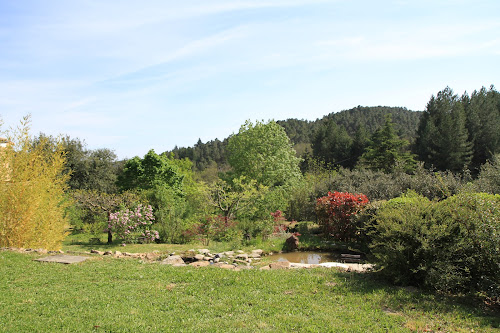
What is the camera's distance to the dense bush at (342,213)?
11320 mm

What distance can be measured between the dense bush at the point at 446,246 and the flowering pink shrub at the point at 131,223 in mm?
8945

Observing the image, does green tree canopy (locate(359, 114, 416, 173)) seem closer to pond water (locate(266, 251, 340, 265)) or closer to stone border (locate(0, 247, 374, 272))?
pond water (locate(266, 251, 340, 265))

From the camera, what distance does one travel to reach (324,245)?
11055mm

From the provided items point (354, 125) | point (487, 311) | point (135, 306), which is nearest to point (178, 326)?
point (135, 306)

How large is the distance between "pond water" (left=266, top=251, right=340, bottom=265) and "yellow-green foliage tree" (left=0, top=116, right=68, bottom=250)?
635 centimetres

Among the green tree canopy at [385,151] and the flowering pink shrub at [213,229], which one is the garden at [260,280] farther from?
the green tree canopy at [385,151]

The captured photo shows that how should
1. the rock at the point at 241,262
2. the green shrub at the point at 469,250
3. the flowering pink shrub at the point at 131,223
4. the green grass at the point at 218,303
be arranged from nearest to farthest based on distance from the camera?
the green grass at the point at 218,303, the green shrub at the point at 469,250, the rock at the point at 241,262, the flowering pink shrub at the point at 131,223

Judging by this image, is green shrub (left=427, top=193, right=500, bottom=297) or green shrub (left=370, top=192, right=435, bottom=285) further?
green shrub (left=370, top=192, right=435, bottom=285)

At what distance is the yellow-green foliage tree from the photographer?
26.0 ft

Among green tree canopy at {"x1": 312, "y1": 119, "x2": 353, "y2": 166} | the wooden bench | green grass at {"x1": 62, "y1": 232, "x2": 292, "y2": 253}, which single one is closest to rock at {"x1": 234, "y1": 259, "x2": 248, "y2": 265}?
green grass at {"x1": 62, "y1": 232, "x2": 292, "y2": 253}

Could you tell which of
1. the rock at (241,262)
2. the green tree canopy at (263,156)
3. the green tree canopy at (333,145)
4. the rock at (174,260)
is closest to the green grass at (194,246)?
the rock at (241,262)

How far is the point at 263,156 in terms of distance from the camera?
2161 centimetres

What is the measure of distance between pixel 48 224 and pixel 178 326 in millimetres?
6618

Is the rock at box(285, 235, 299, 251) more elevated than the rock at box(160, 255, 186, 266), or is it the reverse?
the rock at box(160, 255, 186, 266)
